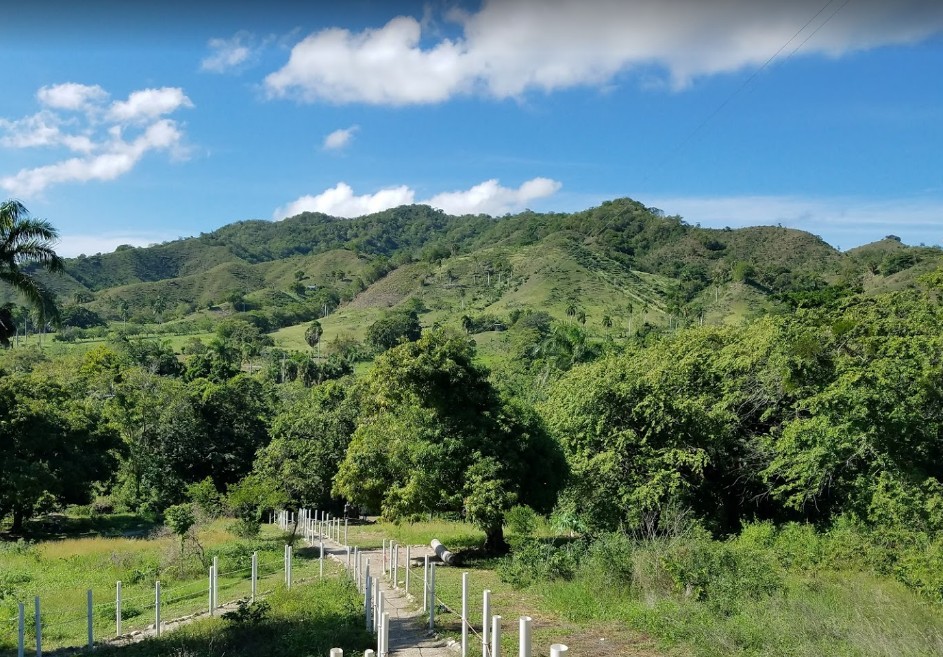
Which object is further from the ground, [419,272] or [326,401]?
[419,272]

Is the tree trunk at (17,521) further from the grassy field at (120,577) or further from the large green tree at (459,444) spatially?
the large green tree at (459,444)

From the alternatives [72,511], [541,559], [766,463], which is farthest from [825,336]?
[72,511]

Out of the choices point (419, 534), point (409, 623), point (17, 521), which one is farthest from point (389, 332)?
point (409, 623)

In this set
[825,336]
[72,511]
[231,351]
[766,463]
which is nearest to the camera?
[825,336]

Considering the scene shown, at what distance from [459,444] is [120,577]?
30.8ft

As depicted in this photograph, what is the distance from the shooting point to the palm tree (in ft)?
51.6

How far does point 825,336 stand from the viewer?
2202 cm

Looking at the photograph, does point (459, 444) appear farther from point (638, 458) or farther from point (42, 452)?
point (42, 452)

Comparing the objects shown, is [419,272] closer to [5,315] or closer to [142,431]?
[142,431]

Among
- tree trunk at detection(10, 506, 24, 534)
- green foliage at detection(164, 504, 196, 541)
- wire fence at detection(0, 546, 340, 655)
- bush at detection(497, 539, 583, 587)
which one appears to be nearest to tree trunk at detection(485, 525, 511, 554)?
bush at detection(497, 539, 583, 587)

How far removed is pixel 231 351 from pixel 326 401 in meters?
65.3

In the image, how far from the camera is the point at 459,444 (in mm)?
19047

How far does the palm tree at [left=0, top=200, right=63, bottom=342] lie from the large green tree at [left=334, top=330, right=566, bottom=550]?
8109 mm

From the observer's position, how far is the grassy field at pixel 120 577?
14.2 m
